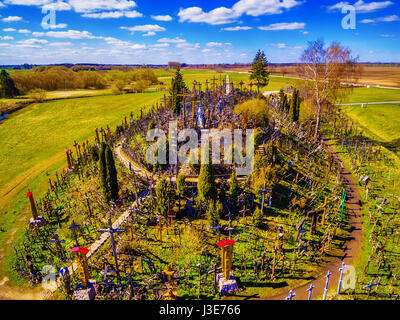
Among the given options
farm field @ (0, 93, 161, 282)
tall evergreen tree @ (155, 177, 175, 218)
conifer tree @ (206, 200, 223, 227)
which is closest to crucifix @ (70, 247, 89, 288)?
tall evergreen tree @ (155, 177, 175, 218)

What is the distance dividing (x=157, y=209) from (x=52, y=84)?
8760 cm

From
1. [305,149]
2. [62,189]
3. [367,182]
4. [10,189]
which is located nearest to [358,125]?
[305,149]

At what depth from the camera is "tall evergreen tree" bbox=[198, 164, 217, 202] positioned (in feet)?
61.0

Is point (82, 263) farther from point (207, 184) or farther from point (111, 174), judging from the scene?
point (207, 184)

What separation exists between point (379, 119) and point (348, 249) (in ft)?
122

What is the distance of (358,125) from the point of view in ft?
140

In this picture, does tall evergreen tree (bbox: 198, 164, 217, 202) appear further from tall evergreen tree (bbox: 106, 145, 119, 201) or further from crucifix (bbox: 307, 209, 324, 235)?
tall evergreen tree (bbox: 106, 145, 119, 201)

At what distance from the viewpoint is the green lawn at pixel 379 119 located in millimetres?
37562

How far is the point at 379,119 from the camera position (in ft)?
142

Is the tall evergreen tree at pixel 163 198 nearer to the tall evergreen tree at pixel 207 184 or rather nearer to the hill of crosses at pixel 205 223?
the hill of crosses at pixel 205 223

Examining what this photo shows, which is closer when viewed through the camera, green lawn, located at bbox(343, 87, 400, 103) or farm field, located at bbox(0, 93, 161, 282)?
farm field, located at bbox(0, 93, 161, 282)
